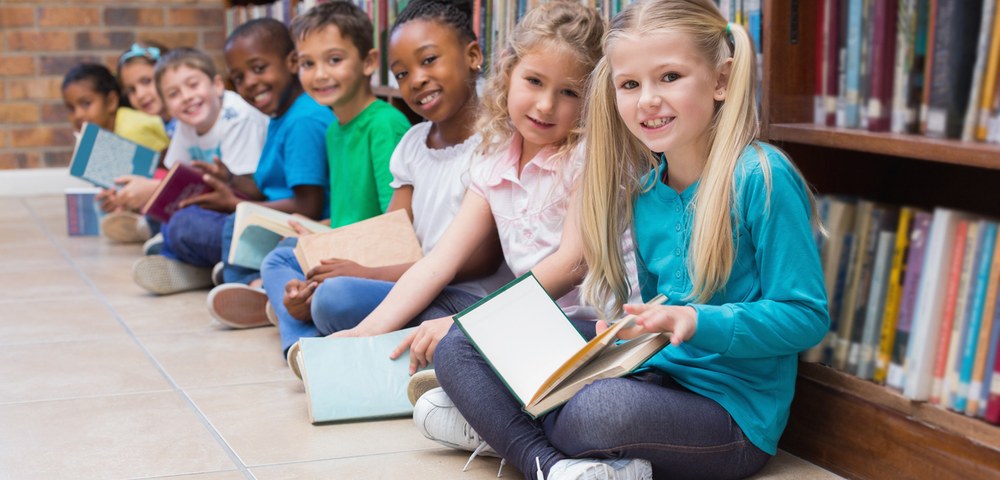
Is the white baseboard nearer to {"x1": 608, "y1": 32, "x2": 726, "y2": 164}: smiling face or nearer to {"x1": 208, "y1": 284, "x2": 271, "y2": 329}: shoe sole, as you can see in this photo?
{"x1": 208, "y1": 284, "x2": 271, "y2": 329}: shoe sole

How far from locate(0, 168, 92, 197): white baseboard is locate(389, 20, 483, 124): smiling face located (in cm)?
285

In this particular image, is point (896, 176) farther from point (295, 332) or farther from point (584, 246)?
point (295, 332)

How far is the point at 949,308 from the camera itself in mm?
1373

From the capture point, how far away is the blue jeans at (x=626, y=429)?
1.36 metres

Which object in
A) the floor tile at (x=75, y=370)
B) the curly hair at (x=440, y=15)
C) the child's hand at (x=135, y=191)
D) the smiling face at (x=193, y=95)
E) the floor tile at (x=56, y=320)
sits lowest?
the floor tile at (x=56, y=320)

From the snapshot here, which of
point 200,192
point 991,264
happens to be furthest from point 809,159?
point 200,192

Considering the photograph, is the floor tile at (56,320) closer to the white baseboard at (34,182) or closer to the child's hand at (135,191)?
the child's hand at (135,191)

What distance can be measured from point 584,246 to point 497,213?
33 centimetres

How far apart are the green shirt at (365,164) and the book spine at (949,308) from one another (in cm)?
123

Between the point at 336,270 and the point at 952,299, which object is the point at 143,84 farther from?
the point at 952,299

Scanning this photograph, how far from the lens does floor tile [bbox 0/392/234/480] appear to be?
5.13 ft

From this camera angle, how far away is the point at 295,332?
6.89ft

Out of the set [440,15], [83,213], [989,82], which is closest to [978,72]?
[989,82]

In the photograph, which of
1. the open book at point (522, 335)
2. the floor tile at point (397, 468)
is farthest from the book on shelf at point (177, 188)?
the open book at point (522, 335)
